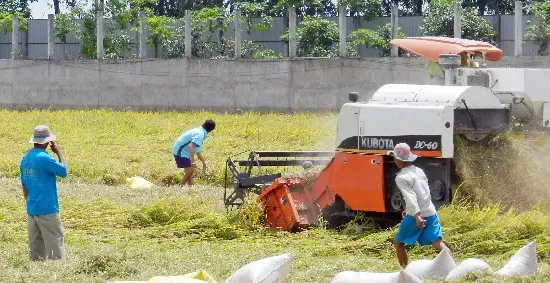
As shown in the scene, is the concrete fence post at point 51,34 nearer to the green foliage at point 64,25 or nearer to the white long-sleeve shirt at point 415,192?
the green foliage at point 64,25

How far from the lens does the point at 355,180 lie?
503 inches

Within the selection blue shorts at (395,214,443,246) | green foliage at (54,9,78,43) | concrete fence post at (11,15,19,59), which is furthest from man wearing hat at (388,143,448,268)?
green foliage at (54,9,78,43)

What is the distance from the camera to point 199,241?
12617mm

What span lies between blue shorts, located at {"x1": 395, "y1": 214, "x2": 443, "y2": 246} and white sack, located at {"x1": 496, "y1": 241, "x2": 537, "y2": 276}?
59.0 inches

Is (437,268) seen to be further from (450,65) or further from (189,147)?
(189,147)

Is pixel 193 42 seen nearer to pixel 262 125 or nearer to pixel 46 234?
pixel 262 125

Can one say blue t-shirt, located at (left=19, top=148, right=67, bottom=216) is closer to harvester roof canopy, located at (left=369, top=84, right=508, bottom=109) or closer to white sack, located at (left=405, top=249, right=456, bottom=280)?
white sack, located at (left=405, top=249, right=456, bottom=280)

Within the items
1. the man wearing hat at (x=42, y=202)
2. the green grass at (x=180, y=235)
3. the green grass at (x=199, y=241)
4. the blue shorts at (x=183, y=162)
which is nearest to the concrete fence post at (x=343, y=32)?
the green grass at (x=180, y=235)

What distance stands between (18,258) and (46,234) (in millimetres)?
569

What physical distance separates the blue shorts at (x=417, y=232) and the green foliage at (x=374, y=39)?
69.6 feet

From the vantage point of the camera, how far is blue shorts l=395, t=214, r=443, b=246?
10.4m

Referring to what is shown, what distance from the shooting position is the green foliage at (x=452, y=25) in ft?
101

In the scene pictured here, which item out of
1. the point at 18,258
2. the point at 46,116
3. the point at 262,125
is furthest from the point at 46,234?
the point at 46,116

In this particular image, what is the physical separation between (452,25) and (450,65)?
708 inches
